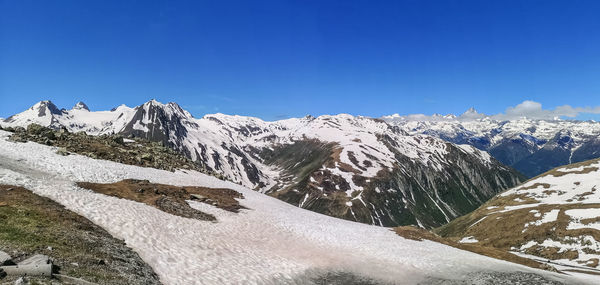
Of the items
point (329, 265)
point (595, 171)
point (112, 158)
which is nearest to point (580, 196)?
point (595, 171)

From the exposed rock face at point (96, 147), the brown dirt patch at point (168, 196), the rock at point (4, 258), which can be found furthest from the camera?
the exposed rock face at point (96, 147)

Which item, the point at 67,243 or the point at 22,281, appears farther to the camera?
the point at 67,243

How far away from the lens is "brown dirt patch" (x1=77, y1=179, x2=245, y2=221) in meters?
37.2

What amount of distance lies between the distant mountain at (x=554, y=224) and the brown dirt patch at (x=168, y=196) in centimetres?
5595

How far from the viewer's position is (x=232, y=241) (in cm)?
3344

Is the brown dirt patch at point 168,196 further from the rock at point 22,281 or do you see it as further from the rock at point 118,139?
the rock at point 118,139

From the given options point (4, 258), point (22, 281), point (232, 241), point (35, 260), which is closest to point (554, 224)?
point (232, 241)

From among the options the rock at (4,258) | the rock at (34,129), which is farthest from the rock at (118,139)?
the rock at (4,258)

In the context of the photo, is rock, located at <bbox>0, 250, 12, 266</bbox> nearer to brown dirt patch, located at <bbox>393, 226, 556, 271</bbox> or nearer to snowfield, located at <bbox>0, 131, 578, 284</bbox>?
snowfield, located at <bbox>0, 131, 578, 284</bbox>

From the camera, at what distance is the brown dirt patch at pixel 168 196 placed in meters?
37.2

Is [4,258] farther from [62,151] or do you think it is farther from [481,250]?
[481,250]

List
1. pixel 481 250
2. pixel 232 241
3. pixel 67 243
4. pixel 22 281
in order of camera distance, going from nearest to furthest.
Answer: pixel 22 281, pixel 67 243, pixel 232 241, pixel 481 250

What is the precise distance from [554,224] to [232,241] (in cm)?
10693

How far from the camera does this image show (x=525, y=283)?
33250 millimetres
